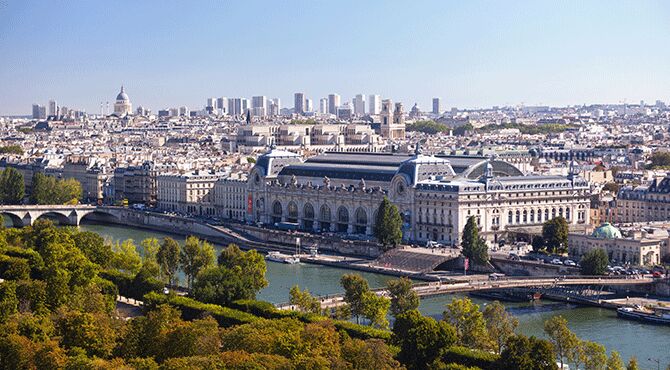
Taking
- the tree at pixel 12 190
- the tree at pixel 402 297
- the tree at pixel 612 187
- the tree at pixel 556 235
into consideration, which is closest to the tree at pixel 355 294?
the tree at pixel 402 297

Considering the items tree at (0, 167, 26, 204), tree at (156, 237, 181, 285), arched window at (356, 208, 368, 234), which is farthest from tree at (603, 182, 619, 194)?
tree at (0, 167, 26, 204)

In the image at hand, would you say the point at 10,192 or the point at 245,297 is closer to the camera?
the point at 245,297

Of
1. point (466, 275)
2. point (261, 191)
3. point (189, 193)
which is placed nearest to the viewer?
point (466, 275)

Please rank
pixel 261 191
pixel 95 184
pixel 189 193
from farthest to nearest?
pixel 95 184 → pixel 189 193 → pixel 261 191

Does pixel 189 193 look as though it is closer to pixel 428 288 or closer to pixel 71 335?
pixel 428 288

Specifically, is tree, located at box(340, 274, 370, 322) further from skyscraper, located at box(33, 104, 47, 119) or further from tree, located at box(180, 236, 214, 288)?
skyscraper, located at box(33, 104, 47, 119)

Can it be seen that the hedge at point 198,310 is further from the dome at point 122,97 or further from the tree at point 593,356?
the dome at point 122,97

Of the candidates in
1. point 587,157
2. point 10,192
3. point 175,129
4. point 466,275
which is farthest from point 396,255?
point 175,129
